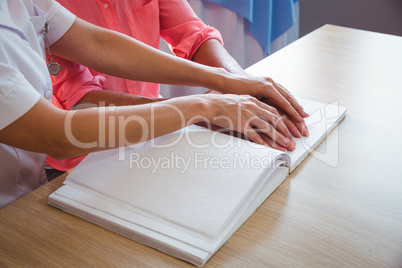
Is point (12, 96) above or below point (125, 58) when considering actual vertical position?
above

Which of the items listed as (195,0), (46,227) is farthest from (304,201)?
(195,0)

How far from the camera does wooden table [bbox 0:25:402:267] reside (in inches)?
24.0

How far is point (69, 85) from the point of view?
1144 mm

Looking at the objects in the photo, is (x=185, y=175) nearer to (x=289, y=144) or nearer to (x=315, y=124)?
(x=289, y=144)

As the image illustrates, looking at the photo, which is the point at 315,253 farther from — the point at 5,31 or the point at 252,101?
the point at 5,31

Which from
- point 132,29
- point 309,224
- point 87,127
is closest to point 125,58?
point 132,29

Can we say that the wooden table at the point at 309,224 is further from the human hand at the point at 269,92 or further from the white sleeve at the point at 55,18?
the white sleeve at the point at 55,18

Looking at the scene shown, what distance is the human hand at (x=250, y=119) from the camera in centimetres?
83

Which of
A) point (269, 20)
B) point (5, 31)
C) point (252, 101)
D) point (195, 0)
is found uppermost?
point (5, 31)

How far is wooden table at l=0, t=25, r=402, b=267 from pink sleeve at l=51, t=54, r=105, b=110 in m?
0.40

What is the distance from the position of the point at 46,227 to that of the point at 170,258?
8.1 inches

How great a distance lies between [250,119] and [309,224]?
0.83ft

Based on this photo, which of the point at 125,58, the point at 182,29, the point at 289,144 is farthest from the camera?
the point at 182,29

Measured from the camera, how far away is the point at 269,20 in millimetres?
2092
